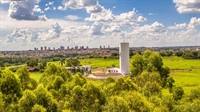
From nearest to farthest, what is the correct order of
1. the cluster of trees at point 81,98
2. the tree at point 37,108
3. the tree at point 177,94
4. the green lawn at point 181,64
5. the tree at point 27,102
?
1. the tree at point 37,108
2. the tree at point 27,102
3. the cluster of trees at point 81,98
4. the tree at point 177,94
5. the green lawn at point 181,64

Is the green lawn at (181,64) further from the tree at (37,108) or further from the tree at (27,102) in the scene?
the tree at (37,108)

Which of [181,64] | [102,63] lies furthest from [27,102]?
[102,63]

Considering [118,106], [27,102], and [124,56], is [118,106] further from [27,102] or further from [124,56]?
[124,56]

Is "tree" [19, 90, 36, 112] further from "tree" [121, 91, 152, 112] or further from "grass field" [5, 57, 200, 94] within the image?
"grass field" [5, 57, 200, 94]

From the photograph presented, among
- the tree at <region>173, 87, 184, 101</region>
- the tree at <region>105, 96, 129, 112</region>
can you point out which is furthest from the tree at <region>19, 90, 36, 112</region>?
the tree at <region>173, 87, 184, 101</region>

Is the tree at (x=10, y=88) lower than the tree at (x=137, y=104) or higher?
higher

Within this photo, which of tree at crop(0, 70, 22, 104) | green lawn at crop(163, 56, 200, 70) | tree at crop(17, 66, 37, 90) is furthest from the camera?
green lawn at crop(163, 56, 200, 70)

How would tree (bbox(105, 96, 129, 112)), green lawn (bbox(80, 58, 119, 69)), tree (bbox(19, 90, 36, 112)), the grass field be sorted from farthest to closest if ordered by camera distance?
1. green lawn (bbox(80, 58, 119, 69))
2. the grass field
3. tree (bbox(19, 90, 36, 112))
4. tree (bbox(105, 96, 129, 112))

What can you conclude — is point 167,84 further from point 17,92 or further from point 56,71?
point 17,92

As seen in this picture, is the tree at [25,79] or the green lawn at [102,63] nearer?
the tree at [25,79]

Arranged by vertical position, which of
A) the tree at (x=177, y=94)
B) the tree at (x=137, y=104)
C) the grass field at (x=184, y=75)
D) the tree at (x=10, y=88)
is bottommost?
the grass field at (x=184, y=75)

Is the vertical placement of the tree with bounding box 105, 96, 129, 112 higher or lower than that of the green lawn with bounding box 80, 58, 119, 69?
higher

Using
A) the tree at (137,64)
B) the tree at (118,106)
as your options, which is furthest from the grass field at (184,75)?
the tree at (137,64)
